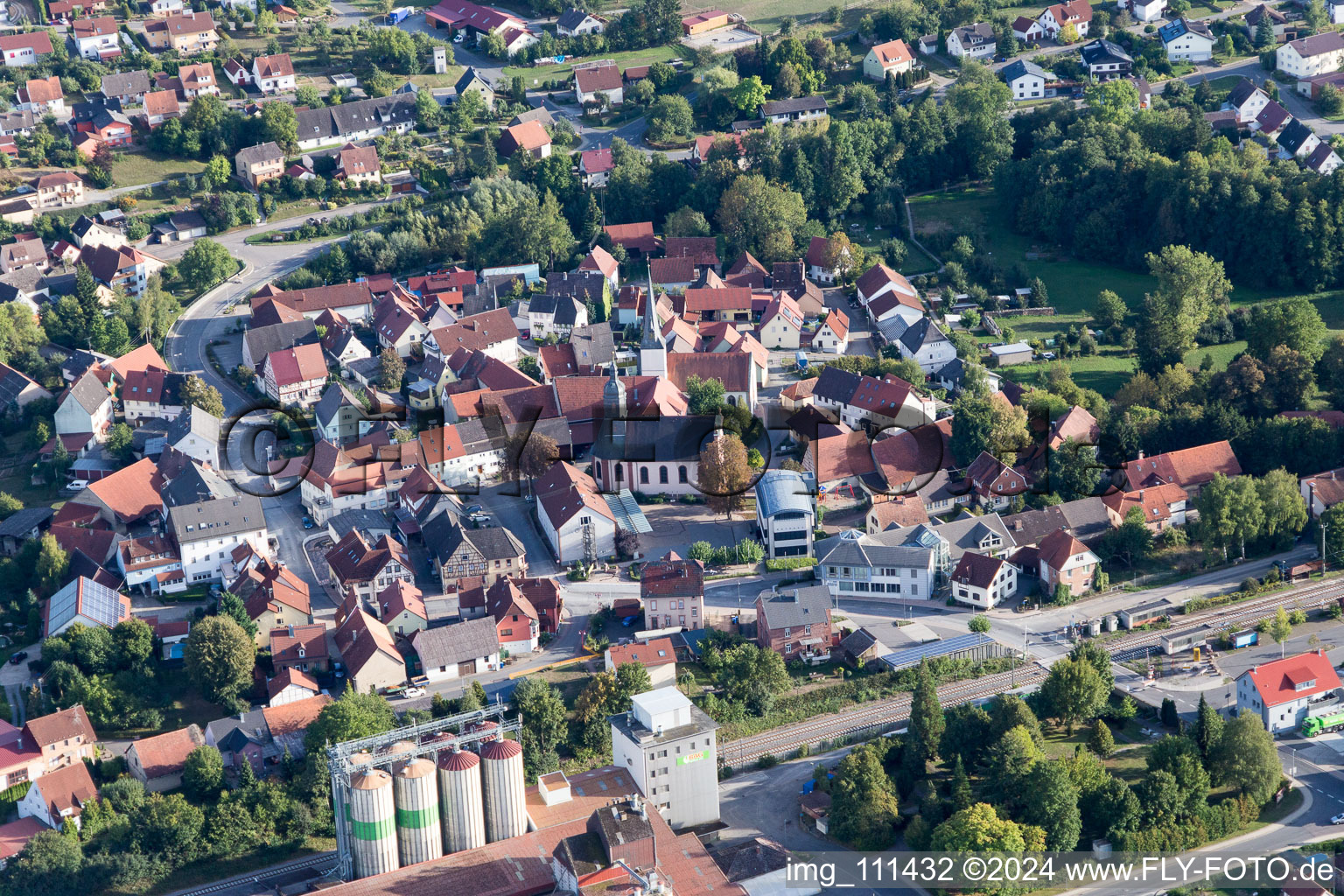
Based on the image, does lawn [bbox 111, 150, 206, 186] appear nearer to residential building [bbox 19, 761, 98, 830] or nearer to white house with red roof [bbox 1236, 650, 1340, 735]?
residential building [bbox 19, 761, 98, 830]

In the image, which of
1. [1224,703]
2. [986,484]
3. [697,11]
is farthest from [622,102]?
[1224,703]

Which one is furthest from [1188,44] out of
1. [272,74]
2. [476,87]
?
→ [272,74]

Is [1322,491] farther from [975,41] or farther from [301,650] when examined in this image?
[975,41]

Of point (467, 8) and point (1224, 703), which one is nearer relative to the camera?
point (1224, 703)

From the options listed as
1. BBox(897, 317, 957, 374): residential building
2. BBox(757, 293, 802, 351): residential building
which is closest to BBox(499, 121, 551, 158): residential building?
BBox(757, 293, 802, 351): residential building

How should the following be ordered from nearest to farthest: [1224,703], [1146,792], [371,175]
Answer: [1146,792], [1224,703], [371,175]

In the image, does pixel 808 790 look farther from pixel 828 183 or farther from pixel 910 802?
pixel 828 183

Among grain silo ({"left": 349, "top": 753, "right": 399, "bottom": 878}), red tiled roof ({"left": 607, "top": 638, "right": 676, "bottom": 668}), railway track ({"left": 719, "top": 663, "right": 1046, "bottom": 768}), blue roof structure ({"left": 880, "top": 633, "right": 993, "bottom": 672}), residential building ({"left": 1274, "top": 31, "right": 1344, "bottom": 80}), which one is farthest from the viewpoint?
residential building ({"left": 1274, "top": 31, "right": 1344, "bottom": 80})
